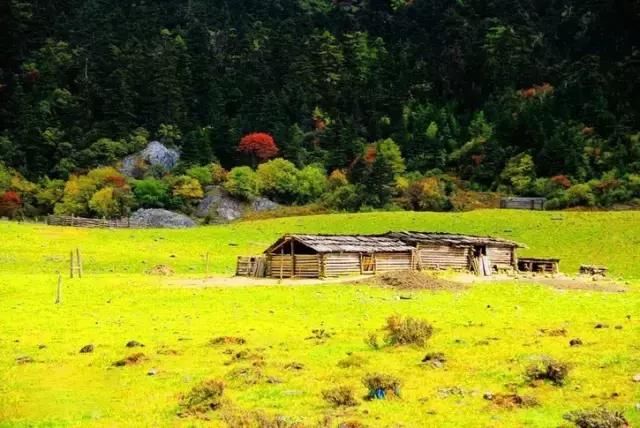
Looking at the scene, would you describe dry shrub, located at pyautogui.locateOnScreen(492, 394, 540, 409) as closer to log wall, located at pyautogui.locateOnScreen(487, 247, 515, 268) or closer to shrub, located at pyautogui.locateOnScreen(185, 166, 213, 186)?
log wall, located at pyautogui.locateOnScreen(487, 247, 515, 268)

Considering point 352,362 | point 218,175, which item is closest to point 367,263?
point 352,362

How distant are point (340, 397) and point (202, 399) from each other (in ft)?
12.3

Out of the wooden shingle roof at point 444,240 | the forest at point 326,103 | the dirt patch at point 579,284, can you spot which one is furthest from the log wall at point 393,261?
the forest at point 326,103

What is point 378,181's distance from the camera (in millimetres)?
104188

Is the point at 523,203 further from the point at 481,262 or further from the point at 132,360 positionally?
the point at 132,360

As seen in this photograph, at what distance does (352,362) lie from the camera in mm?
23312

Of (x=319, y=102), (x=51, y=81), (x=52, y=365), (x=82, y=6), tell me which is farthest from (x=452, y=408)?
(x=82, y=6)

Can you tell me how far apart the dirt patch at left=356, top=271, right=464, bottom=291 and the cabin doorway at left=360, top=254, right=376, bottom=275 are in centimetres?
866

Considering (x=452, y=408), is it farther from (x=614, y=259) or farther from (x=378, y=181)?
(x=378, y=181)

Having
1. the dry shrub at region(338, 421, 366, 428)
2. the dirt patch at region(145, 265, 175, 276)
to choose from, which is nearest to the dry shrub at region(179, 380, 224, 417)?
the dry shrub at region(338, 421, 366, 428)

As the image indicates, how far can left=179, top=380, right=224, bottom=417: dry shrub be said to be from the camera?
18422 millimetres

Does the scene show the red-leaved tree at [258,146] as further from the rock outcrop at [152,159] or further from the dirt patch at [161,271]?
the dirt patch at [161,271]

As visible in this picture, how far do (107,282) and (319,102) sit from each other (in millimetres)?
99749

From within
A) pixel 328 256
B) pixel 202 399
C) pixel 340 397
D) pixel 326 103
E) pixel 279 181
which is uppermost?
pixel 326 103
